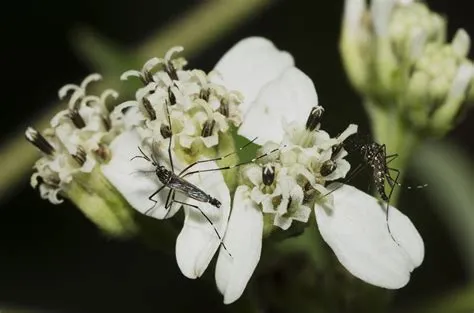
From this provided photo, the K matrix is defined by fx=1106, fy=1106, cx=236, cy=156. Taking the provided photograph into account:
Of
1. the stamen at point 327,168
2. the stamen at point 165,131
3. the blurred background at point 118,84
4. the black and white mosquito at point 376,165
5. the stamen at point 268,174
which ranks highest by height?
the stamen at point 165,131

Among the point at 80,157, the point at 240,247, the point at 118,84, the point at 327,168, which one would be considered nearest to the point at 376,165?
the point at 327,168

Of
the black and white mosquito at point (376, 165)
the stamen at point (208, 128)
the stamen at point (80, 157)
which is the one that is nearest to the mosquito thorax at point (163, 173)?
the stamen at point (208, 128)

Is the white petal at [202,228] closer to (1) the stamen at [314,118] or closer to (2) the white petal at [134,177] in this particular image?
(2) the white petal at [134,177]

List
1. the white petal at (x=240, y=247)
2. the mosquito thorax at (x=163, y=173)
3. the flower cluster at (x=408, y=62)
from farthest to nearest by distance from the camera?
the flower cluster at (x=408, y=62) → the mosquito thorax at (x=163, y=173) → the white petal at (x=240, y=247)

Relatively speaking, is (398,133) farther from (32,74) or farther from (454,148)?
(32,74)

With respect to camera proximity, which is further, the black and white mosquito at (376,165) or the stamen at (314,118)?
the black and white mosquito at (376,165)

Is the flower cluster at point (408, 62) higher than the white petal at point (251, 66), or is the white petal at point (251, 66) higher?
the white petal at point (251, 66)

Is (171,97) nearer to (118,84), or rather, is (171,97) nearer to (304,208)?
(304,208)
